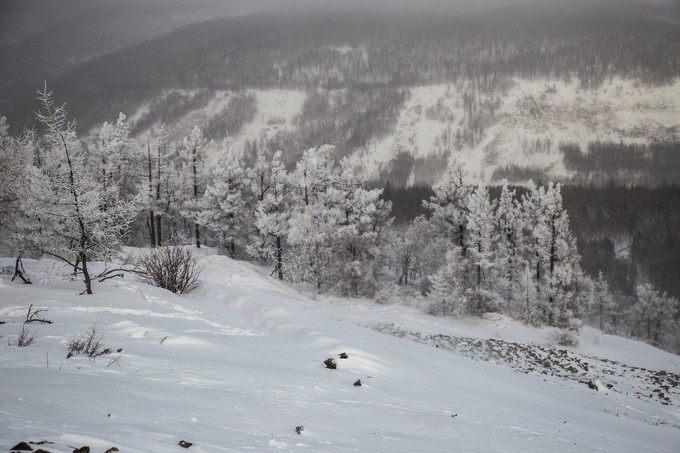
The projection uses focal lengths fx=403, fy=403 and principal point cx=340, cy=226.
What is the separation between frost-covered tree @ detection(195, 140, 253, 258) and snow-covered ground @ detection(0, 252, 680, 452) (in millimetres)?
28235

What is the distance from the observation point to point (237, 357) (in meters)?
8.23

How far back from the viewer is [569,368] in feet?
56.6

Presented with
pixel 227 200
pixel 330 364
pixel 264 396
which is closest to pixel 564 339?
pixel 330 364

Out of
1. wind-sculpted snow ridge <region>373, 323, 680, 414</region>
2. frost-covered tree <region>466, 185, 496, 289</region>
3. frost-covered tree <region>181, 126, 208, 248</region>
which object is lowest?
wind-sculpted snow ridge <region>373, 323, 680, 414</region>

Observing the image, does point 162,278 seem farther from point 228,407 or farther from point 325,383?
point 228,407

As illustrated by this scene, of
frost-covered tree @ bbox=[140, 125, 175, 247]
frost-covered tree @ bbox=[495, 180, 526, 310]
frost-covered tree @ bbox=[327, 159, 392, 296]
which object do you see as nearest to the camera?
frost-covered tree @ bbox=[327, 159, 392, 296]

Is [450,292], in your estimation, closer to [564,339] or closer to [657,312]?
[564,339]

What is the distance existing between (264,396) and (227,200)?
38.3 metres

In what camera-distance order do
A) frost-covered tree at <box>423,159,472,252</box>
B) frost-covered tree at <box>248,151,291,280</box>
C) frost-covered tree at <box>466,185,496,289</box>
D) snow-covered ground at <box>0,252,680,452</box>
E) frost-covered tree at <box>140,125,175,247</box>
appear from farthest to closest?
frost-covered tree at <box>140,125,175,247</box>, frost-covered tree at <box>248,151,291,280</box>, frost-covered tree at <box>423,159,472,252</box>, frost-covered tree at <box>466,185,496,289</box>, snow-covered ground at <box>0,252,680,452</box>

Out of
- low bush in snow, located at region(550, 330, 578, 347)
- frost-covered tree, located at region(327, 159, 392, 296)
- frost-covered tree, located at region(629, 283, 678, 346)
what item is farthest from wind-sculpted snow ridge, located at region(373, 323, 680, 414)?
frost-covered tree, located at region(629, 283, 678, 346)

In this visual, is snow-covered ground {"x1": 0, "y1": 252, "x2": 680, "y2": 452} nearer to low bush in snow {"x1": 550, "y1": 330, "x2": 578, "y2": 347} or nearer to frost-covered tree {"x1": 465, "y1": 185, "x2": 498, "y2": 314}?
low bush in snow {"x1": 550, "y1": 330, "x2": 578, "y2": 347}

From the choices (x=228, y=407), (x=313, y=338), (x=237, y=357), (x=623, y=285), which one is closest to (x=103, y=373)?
(x=228, y=407)

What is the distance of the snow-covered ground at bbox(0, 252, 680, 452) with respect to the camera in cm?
366

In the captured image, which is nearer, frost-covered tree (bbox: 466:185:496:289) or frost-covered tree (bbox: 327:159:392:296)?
frost-covered tree (bbox: 466:185:496:289)
